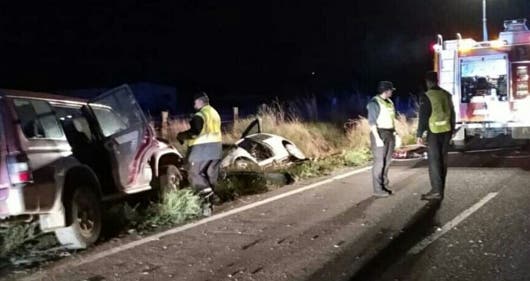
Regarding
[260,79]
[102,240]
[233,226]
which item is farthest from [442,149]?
[260,79]

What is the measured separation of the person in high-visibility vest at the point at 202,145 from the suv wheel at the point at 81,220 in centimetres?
201

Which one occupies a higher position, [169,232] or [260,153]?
[260,153]

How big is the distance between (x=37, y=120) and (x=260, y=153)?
7611 mm

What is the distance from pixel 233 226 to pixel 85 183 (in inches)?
71.8

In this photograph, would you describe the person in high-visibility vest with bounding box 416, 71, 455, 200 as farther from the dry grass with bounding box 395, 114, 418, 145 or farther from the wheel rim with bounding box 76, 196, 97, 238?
the dry grass with bounding box 395, 114, 418, 145

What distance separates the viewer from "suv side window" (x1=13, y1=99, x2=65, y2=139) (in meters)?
6.81

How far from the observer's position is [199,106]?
958 centimetres

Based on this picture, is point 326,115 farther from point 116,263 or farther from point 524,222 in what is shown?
point 116,263

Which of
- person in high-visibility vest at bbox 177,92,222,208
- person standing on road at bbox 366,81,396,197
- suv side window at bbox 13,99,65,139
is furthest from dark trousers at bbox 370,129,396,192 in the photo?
suv side window at bbox 13,99,65,139

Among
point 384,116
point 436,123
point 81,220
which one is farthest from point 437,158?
point 81,220

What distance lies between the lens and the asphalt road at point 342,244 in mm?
6125

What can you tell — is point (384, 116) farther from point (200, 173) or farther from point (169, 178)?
point (169, 178)

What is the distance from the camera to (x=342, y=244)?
7160mm

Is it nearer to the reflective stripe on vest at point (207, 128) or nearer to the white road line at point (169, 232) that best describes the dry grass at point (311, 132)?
the white road line at point (169, 232)
